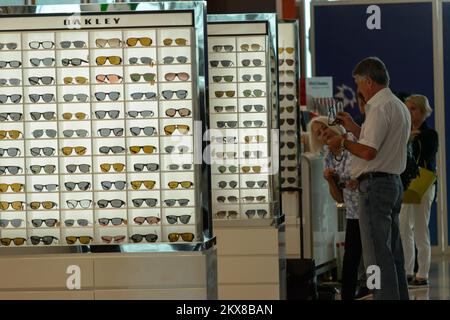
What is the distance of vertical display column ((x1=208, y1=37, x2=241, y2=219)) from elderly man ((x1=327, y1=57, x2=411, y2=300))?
74cm

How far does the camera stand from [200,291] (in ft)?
16.8

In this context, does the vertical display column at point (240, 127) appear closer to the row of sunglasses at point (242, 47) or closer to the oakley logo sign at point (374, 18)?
the row of sunglasses at point (242, 47)

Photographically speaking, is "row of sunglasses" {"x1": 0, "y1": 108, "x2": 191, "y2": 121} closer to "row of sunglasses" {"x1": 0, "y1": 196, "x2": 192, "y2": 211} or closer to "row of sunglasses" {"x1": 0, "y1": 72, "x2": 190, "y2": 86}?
"row of sunglasses" {"x1": 0, "y1": 72, "x2": 190, "y2": 86}

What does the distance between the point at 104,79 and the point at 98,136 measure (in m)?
0.28

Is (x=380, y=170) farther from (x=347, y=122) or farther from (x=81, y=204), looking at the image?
(x=81, y=204)

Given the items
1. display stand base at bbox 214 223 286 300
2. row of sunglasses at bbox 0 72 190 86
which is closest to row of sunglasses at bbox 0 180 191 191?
row of sunglasses at bbox 0 72 190 86

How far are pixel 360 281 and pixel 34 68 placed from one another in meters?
5.05

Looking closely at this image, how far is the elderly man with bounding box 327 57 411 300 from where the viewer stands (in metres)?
6.56

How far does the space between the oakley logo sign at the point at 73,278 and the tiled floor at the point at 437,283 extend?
455 cm

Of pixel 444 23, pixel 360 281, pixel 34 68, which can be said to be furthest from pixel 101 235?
pixel 444 23

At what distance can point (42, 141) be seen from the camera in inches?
207
